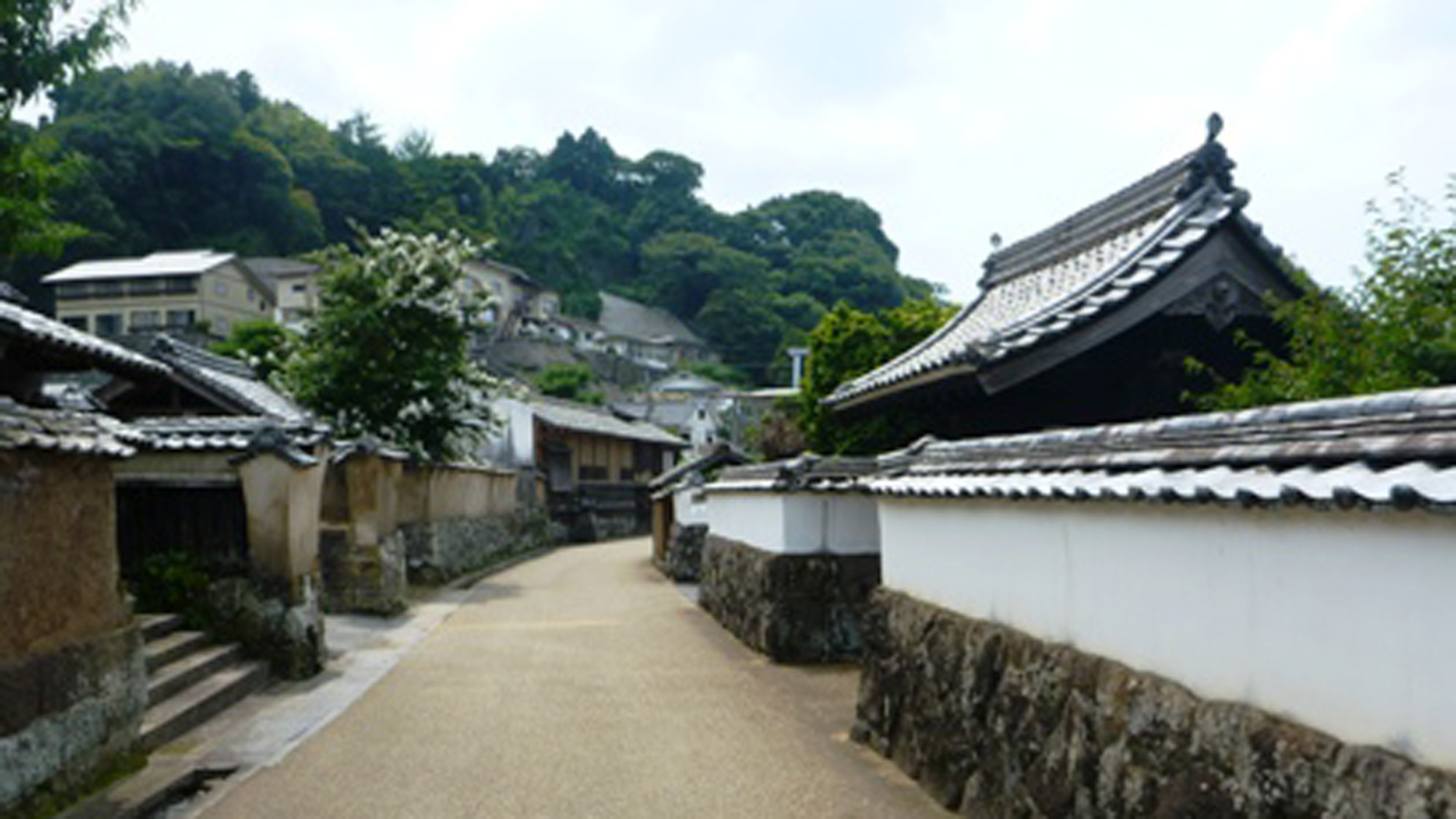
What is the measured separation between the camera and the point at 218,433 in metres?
13.0

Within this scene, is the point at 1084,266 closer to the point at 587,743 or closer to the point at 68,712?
the point at 587,743

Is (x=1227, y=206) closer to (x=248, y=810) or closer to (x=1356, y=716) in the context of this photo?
(x=1356, y=716)

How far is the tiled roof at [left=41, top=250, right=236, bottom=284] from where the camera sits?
5538 cm

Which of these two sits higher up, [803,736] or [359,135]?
[359,135]

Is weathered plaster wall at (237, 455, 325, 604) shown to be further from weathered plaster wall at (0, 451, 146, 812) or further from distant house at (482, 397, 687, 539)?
distant house at (482, 397, 687, 539)

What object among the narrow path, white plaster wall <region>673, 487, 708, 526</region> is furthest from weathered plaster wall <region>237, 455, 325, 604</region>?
white plaster wall <region>673, 487, 708, 526</region>

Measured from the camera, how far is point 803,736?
924 cm

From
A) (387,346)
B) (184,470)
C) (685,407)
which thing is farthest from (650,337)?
(184,470)

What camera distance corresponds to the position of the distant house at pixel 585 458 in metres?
43.0

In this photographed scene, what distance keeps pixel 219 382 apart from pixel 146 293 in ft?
130

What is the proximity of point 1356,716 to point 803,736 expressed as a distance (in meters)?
6.28

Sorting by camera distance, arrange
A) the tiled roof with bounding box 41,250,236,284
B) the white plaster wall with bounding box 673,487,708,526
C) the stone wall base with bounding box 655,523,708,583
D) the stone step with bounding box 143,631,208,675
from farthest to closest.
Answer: the tiled roof with bounding box 41,250,236,284
the stone wall base with bounding box 655,523,708,583
the white plaster wall with bounding box 673,487,708,526
the stone step with bounding box 143,631,208,675

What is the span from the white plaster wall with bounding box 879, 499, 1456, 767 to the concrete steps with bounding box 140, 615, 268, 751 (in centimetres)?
715

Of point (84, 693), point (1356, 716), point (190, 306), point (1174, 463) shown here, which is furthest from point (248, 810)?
point (190, 306)
